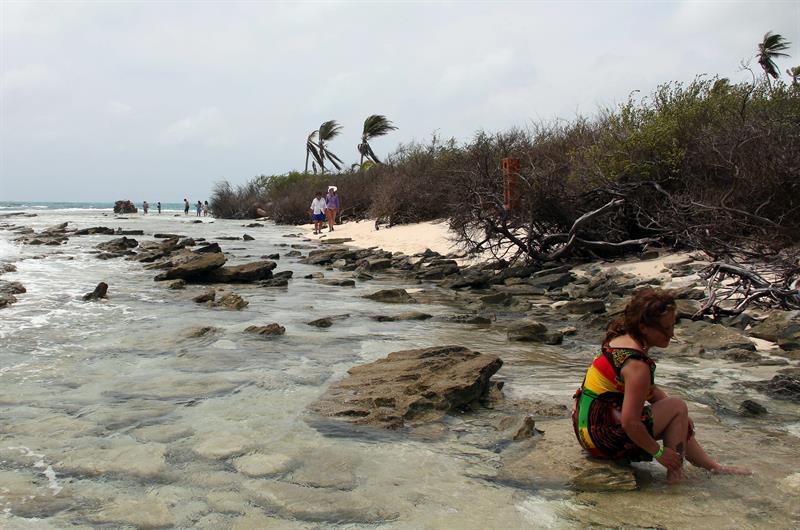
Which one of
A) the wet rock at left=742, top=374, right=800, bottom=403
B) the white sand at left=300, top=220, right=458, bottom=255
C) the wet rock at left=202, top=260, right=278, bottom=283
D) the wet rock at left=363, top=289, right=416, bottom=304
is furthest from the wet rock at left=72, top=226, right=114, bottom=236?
the wet rock at left=742, top=374, right=800, bottom=403

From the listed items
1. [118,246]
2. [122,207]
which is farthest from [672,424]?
[122,207]

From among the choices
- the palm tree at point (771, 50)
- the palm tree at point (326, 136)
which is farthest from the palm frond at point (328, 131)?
the palm tree at point (771, 50)

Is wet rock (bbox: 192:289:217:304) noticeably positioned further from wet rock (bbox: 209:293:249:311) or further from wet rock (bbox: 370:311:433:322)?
wet rock (bbox: 370:311:433:322)

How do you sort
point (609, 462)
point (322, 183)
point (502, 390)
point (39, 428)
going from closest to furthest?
1. point (609, 462)
2. point (39, 428)
3. point (502, 390)
4. point (322, 183)

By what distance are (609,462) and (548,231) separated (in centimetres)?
1089

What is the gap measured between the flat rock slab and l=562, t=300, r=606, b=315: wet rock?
362cm

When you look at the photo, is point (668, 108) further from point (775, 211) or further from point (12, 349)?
point (12, 349)

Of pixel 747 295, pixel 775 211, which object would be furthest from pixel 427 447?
pixel 775 211

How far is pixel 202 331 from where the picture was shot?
775 centimetres

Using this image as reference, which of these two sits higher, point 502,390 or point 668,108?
point 668,108

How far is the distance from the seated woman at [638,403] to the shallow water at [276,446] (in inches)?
7.0

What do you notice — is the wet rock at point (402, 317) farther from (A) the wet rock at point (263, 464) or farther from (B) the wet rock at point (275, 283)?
(A) the wet rock at point (263, 464)

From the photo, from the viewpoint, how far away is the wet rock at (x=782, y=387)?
203 inches

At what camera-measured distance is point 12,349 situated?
272 inches
